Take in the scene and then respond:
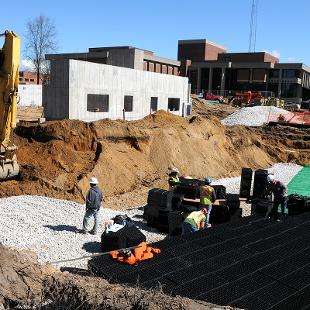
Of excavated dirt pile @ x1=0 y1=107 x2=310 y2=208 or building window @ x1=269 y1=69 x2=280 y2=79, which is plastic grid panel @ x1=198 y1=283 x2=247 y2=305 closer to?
excavated dirt pile @ x1=0 y1=107 x2=310 y2=208

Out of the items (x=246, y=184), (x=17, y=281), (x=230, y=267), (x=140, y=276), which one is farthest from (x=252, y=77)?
(x=17, y=281)

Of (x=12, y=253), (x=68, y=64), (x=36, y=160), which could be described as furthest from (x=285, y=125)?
(x=12, y=253)

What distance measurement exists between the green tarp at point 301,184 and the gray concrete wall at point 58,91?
1206 centimetres

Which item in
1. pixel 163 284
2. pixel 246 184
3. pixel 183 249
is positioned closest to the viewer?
pixel 163 284

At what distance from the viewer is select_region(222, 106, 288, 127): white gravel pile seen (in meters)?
38.6

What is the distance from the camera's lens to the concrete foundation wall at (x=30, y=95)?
4313 cm

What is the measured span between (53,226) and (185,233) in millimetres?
3791

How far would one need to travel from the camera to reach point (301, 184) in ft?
71.1

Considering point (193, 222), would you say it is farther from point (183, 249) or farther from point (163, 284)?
point (163, 284)

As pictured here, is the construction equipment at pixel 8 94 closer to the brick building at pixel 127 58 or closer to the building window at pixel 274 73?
the brick building at pixel 127 58

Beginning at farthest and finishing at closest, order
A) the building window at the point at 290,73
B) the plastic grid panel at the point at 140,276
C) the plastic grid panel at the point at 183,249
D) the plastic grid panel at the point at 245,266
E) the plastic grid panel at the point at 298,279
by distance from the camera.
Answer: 1. the building window at the point at 290,73
2. the plastic grid panel at the point at 183,249
3. the plastic grid panel at the point at 245,266
4. the plastic grid panel at the point at 298,279
5. the plastic grid panel at the point at 140,276

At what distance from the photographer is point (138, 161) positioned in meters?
19.0

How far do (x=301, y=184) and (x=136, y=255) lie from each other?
1486 cm

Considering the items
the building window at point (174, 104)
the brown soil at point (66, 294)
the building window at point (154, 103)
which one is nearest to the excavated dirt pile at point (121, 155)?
the building window at point (154, 103)
